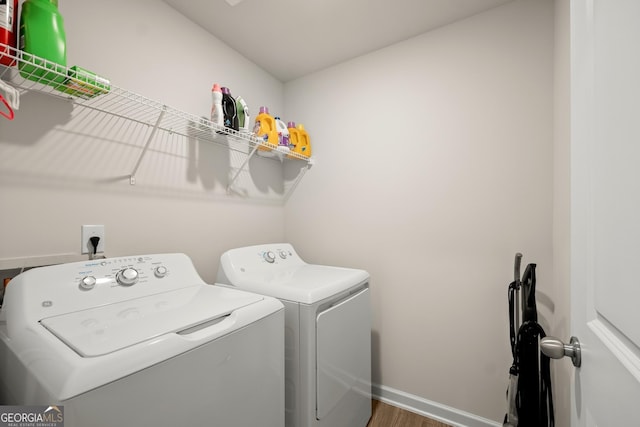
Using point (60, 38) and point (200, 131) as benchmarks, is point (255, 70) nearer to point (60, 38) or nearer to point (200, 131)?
point (200, 131)

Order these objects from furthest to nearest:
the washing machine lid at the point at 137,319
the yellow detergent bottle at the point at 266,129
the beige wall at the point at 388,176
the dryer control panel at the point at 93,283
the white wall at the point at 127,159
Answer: the yellow detergent bottle at the point at 266,129, the beige wall at the point at 388,176, the white wall at the point at 127,159, the dryer control panel at the point at 93,283, the washing machine lid at the point at 137,319

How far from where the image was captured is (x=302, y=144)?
7.56ft

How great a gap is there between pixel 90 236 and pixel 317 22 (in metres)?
1.82

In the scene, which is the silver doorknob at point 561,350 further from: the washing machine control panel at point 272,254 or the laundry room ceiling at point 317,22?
the laundry room ceiling at point 317,22

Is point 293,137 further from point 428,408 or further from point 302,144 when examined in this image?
point 428,408

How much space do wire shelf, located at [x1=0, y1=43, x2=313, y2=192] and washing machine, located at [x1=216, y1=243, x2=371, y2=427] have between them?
0.81m

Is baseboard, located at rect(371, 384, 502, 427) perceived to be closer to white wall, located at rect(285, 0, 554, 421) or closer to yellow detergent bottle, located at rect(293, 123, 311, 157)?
white wall, located at rect(285, 0, 554, 421)

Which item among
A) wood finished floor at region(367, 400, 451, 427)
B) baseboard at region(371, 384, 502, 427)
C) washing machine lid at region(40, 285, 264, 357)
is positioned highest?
washing machine lid at region(40, 285, 264, 357)

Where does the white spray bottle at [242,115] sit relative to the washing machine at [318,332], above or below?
above

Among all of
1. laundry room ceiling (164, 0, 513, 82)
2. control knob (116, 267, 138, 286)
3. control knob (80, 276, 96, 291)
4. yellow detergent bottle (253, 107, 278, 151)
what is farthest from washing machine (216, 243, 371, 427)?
laundry room ceiling (164, 0, 513, 82)

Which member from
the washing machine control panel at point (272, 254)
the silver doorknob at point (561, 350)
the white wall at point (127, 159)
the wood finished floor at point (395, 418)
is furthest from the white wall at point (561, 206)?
the white wall at point (127, 159)

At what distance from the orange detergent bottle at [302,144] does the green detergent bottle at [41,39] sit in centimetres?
145

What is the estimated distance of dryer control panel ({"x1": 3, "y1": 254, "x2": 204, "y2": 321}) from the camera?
36.9 inches

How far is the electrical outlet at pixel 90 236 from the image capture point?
1.27 metres
